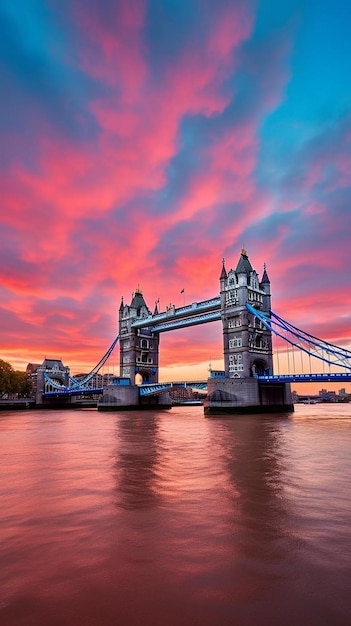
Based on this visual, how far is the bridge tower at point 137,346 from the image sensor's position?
83.8m

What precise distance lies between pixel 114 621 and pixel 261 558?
2.55 meters

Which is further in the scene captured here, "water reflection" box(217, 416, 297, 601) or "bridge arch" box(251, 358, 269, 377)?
"bridge arch" box(251, 358, 269, 377)

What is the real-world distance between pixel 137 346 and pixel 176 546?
259ft

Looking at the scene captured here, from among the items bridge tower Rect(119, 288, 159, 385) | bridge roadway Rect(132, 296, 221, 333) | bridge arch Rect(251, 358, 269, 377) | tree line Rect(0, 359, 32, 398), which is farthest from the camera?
tree line Rect(0, 359, 32, 398)

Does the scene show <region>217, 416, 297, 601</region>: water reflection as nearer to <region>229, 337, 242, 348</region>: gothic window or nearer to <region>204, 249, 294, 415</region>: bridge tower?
<region>204, 249, 294, 415</region>: bridge tower

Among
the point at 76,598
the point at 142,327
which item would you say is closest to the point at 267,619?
the point at 76,598

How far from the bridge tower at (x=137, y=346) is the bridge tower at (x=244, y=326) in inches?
1104

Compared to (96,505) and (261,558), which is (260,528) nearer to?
(261,558)

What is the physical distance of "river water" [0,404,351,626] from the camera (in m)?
4.27

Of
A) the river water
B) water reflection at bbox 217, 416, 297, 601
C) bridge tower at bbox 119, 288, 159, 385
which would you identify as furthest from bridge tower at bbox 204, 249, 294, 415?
the river water

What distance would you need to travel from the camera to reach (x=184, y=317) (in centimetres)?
7738

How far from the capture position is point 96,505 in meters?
8.55

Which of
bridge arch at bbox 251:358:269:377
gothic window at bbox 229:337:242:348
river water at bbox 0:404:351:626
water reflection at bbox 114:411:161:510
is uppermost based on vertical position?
gothic window at bbox 229:337:242:348

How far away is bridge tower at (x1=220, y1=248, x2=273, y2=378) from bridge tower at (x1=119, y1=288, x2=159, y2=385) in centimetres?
2805
